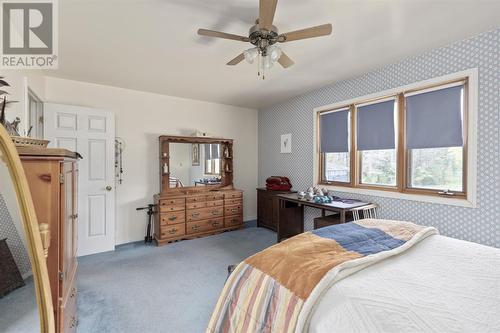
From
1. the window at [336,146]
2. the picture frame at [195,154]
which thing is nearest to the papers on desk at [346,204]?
the window at [336,146]

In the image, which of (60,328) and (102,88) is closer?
(60,328)

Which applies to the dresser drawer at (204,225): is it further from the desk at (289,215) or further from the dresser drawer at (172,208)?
the desk at (289,215)

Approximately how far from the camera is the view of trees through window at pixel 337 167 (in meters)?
3.47

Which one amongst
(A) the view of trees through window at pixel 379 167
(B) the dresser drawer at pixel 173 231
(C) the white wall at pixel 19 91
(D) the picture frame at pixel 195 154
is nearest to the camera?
(C) the white wall at pixel 19 91

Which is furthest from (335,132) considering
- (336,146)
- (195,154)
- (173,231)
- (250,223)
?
(173,231)

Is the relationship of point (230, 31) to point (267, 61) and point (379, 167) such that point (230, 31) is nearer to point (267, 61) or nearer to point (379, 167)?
point (267, 61)

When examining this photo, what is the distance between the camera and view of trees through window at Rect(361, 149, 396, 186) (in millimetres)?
2931

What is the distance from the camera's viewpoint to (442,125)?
95.3 inches

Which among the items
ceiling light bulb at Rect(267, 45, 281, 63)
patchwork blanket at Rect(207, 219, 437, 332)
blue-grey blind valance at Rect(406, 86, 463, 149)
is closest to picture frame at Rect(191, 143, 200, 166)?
ceiling light bulb at Rect(267, 45, 281, 63)

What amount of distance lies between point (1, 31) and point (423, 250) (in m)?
3.57

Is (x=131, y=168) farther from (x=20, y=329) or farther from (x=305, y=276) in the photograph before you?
(x=305, y=276)

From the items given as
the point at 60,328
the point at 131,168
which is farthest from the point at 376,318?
the point at 131,168

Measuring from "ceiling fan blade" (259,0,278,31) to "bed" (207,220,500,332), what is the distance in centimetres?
153

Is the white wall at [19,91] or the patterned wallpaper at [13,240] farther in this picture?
the white wall at [19,91]
